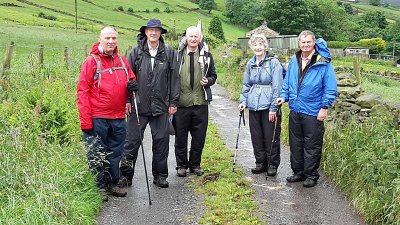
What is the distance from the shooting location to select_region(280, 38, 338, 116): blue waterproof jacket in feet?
22.4

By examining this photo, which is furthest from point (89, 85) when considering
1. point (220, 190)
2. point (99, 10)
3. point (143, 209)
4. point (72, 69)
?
point (99, 10)

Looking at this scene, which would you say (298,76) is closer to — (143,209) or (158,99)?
(158,99)

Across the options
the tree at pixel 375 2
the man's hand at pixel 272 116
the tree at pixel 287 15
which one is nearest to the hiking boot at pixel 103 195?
the man's hand at pixel 272 116

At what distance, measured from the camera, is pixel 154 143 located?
278 inches

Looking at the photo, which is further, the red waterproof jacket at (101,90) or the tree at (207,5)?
the tree at (207,5)

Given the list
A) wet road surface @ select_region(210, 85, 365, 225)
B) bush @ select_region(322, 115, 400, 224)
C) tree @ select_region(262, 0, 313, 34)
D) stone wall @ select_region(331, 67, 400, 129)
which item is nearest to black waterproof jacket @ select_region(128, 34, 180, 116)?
wet road surface @ select_region(210, 85, 365, 225)

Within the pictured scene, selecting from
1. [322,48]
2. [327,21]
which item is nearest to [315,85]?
[322,48]

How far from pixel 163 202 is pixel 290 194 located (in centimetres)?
171

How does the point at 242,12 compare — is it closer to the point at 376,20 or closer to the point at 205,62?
the point at 376,20

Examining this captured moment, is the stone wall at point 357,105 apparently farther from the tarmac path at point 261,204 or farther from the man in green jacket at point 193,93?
the man in green jacket at point 193,93

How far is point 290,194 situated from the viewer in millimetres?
6844

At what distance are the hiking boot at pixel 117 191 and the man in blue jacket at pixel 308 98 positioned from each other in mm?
2393

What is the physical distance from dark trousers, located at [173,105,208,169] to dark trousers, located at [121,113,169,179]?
533mm

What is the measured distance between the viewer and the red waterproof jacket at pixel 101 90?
6008 millimetres
